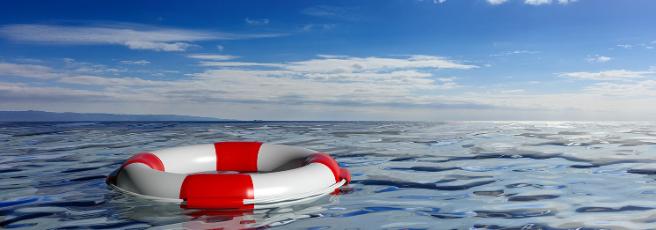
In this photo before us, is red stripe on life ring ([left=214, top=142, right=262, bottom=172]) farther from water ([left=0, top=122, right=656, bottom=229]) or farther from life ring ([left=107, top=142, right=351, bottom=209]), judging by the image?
water ([left=0, top=122, right=656, bottom=229])

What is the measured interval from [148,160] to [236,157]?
42.9 inches

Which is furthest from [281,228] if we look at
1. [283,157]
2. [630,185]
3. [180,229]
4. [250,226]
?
[630,185]

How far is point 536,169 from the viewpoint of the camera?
18.3 ft

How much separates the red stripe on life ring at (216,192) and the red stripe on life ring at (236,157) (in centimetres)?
166

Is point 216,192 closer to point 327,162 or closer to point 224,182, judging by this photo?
point 224,182

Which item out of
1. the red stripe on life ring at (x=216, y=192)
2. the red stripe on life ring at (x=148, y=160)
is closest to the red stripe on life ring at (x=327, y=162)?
the red stripe on life ring at (x=216, y=192)

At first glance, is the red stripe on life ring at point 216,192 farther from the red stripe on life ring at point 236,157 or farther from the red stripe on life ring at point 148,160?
the red stripe on life ring at point 236,157

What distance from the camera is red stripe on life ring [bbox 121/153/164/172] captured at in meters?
4.37

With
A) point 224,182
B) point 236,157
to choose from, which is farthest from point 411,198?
point 236,157

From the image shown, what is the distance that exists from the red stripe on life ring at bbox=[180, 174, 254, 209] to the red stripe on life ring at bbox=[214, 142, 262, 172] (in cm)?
166

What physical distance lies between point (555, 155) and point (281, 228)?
530 centimetres

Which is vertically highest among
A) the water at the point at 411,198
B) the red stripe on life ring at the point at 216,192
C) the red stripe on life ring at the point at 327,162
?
the red stripe on life ring at the point at 327,162

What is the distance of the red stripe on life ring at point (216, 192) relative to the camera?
363 cm

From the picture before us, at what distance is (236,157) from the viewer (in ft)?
17.8
